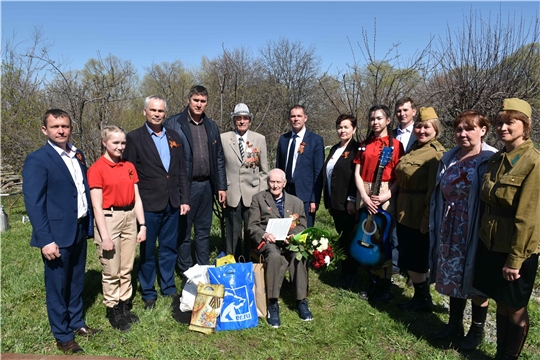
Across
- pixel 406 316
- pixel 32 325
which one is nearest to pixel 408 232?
pixel 406 316

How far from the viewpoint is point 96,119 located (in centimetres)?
859

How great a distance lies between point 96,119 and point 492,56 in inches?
318

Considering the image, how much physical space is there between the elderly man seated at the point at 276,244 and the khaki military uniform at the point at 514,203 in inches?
73.1

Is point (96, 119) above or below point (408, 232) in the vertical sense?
above

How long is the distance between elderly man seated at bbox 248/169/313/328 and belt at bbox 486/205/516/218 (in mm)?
1898

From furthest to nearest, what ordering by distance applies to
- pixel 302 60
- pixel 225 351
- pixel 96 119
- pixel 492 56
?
1. pixel 302 60
2. pixel 96 119
3. pixel 492 56
4. pixel 225 351

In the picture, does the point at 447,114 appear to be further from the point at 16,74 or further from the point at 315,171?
the point at 16,74

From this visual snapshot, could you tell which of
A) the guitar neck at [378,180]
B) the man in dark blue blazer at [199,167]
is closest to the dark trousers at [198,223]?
the man in dark blue blazer at [199,167]

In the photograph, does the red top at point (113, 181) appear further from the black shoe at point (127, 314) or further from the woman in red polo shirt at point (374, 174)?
the woman in red polo shirt at point (374, 174)

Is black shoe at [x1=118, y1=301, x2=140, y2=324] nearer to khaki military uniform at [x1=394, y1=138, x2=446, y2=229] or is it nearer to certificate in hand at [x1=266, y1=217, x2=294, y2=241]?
certificate in hand at [x1=266, y1=217, x2=294, y2=241]

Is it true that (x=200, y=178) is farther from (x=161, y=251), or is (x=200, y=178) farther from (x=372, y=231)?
(x=372, y=231)

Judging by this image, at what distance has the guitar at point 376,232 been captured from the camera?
13.2ft

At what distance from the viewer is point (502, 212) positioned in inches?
108

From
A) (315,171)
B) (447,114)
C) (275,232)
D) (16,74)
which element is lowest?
(275,232)
